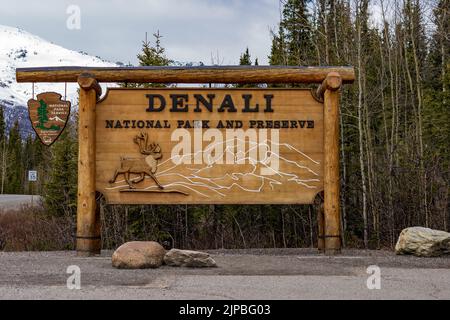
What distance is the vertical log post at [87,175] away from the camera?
9.91 m

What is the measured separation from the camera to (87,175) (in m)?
9.99

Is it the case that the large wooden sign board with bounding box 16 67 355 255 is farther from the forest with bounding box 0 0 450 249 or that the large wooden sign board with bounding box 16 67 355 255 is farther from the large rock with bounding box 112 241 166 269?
the forest with bounding box 0 0 450 249

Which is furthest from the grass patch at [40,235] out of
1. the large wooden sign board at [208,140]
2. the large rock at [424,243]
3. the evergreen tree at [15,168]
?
the evergreen tree at [15,168]

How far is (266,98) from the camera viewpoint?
10.4 meters

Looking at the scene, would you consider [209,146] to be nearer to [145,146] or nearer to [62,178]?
[145,146]

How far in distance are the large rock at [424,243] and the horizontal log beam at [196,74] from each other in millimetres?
3238

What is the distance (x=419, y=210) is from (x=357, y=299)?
26.0ft

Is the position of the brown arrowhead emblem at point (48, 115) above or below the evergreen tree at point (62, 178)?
A: above

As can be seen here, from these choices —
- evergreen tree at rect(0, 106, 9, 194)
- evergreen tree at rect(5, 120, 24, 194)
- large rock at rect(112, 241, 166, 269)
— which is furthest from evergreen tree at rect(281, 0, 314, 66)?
evergreen tree at rect(5, 120, 24, 194)

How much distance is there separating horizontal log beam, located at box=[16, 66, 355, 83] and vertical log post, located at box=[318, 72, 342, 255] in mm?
329

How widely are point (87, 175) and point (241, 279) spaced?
4121 mm

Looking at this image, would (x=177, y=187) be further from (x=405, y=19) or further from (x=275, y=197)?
(x=405, y=19)

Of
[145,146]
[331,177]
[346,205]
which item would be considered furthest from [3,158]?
[331,177]

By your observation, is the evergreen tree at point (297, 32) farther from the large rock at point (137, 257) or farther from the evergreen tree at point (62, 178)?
the large rock at point (137, 257)
